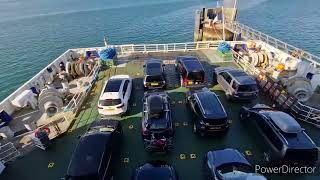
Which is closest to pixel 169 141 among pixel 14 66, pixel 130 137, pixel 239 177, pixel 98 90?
pixel 130 137

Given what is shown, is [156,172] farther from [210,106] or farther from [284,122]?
[284,122]

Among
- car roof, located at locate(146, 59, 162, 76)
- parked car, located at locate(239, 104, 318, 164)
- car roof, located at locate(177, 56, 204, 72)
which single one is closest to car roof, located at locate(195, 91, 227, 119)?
parked car, located at locate(239, 104, 318, 164)

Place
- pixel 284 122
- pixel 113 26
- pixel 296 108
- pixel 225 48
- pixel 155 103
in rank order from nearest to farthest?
pixel 284 122, pixel 155 103, pixel 296 108, pixel 225 48, pixel 113 26

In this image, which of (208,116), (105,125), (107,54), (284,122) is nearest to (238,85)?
(208,116)


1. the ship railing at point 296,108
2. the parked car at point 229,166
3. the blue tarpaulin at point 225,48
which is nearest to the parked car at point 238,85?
the ship railing at point 296,108

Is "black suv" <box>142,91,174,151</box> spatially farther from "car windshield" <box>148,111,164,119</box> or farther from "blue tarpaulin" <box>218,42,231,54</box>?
"blue tarpaulin" <box>218,42,231,54</box>

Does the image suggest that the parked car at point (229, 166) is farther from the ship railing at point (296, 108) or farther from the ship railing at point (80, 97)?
the ship railing at point (80, 97)
